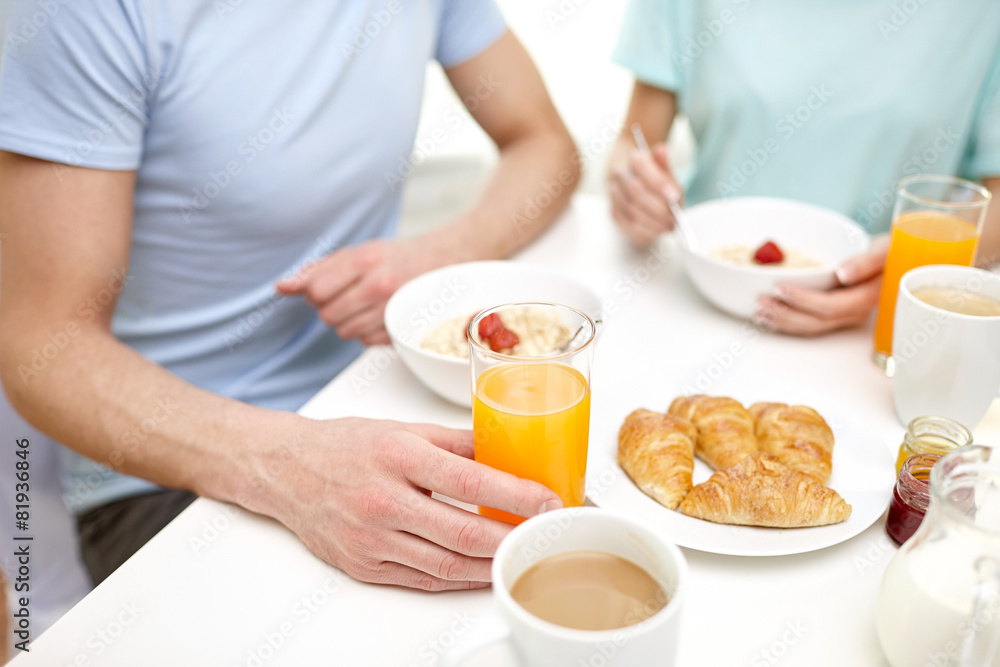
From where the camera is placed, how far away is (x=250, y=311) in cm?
122

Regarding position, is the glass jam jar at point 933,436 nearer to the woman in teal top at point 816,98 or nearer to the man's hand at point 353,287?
the woman in teal top at point 816,98

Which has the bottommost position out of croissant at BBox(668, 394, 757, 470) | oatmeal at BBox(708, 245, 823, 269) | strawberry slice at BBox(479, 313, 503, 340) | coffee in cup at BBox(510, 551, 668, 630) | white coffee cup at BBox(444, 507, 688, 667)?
oatmeal at BBox(708, 245, 823, 269)

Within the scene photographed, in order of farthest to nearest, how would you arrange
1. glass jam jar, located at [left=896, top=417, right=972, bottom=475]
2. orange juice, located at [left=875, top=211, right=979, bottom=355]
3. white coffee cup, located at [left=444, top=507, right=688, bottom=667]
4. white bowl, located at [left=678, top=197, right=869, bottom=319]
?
white bowl, located at [left=678, top=197, right=869, bottom=319] < orange juice, located at [left=875, top=211, right=979, bottom=355] < glass jam jar, located at [left=896, top=417, right=972, bottom=475] < white coffee cup, located at [left=444, top=507, right=688, bottom=667]

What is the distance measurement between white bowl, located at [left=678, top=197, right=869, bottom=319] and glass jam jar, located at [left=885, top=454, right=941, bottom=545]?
390 millimetres

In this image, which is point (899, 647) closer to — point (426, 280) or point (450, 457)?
point (450, 457)

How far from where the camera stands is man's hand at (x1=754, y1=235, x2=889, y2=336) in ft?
3.45

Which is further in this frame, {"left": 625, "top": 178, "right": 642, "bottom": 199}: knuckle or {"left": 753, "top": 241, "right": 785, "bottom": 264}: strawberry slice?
{"left": 625, "top": 178, "right": 642, "bottom": 199}: knuckle

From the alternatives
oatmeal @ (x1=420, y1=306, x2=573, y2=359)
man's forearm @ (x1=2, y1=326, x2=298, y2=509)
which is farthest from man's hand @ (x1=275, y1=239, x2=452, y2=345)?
man's forearm @ (x1=2, y1=326, x2=298, y2=509)

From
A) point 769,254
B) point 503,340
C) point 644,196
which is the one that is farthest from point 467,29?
point 503,340

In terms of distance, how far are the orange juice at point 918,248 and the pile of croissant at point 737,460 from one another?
0.25 meters

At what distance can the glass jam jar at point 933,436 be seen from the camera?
0.76 meters

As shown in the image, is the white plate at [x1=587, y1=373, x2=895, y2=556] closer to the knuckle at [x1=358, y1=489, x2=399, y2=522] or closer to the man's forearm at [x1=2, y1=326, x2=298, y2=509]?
the knuckle at [x1=358, y1=489, x2=399, y2=522]

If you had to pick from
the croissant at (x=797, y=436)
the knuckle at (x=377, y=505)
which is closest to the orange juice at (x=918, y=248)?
the croissant at (x=797, y=436)

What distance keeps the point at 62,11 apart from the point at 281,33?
29 centimetres
